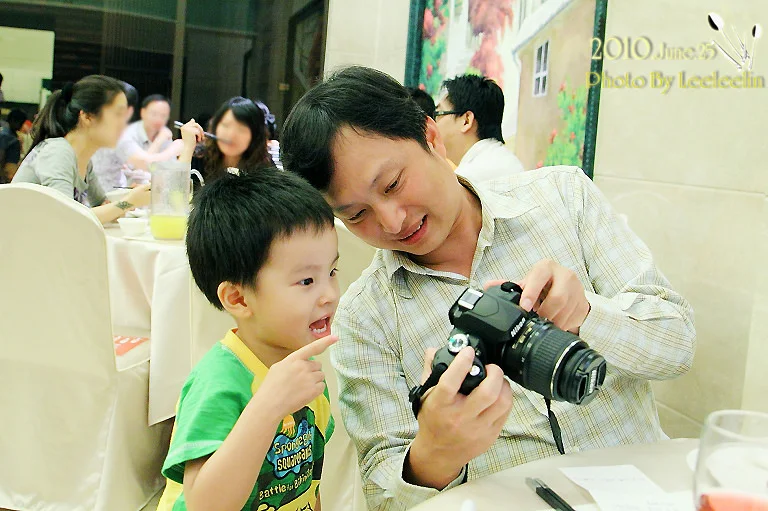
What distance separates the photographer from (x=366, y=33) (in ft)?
16.9

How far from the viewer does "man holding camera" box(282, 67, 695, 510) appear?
1073 millimetres

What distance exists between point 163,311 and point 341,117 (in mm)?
1296

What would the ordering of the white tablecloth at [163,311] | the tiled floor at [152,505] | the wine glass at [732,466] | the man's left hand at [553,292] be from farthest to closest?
the tiled floor at [152,505]
the white tablecloth at [163,311]
the man's left hand at [553,292]
the wine glass at [732,466]

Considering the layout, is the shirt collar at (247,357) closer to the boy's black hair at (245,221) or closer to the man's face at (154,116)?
the boy's black hair at (245,221)

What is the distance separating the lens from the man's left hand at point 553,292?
90cm

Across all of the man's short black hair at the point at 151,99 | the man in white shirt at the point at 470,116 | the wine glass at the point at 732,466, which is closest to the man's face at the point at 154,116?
the man's short black hair at the point at 151,99

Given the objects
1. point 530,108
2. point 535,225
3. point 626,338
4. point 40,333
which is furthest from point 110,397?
point 530,108

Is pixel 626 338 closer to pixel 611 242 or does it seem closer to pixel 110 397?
pixel 611 242

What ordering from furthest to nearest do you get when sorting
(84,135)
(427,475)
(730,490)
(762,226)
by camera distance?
(84,135) → (762,226) → (427,475) → (730,490)

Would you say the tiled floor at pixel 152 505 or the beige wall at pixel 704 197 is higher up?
the beige wall at pixel 704 197

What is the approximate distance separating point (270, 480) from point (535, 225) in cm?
59

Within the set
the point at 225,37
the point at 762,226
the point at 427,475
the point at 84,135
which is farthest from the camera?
the point at 225,37

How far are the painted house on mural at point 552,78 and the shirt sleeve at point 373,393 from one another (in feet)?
4.46

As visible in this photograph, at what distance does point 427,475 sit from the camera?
36.1 inches
